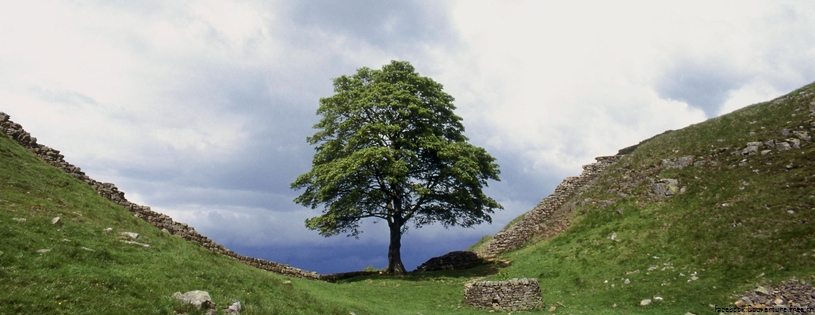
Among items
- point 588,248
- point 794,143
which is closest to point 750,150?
point 794,143

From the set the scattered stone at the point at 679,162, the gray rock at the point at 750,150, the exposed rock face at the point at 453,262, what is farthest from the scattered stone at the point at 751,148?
the exposed rock face at the point at 453,262

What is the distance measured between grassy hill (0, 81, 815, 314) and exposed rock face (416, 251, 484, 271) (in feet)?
8.02

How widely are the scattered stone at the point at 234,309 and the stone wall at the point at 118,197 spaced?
17.9 m

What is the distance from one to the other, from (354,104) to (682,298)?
26008 millimetres

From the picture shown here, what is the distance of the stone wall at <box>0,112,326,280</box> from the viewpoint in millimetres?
29016

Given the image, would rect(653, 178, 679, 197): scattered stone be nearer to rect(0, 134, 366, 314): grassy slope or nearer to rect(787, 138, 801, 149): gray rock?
rect(787, 138, 801, 149): gray rock

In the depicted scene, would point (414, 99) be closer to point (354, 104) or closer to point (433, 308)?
point (354, 104)

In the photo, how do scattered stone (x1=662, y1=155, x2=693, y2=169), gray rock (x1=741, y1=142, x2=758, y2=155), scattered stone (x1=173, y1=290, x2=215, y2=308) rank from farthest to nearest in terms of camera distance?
scattered stone (x1=662, y1=155, x2=693, y2=169)
gray rock (x1=741, y1=142, x2=758, y2=155)
scattered stone (x1=173, y1=290, x2=215, y2=308)

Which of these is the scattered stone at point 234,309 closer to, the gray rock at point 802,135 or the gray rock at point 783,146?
the gray rock at point 783,146

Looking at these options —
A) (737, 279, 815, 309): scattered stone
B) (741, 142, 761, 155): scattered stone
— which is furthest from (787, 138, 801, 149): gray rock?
(737, 279, 815, 309): scattered stone

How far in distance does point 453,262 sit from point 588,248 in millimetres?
12505

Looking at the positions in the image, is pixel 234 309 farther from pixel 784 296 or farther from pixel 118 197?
pixel 784 296

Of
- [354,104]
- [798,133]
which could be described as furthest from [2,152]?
[798,133]

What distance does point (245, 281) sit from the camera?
1748 cm
